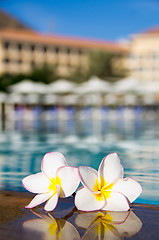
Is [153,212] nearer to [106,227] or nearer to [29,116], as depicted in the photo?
[106,227]

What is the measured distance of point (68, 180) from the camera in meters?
1.24

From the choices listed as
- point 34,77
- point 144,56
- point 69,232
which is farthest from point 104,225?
point 144,56

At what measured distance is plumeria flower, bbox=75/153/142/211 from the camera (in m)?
1.18

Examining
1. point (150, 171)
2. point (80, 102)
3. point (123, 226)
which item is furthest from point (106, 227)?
point (80, 102)

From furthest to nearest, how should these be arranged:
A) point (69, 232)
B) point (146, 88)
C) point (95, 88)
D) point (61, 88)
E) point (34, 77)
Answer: point (34, 77) < point (146, 88) < point (61, 88) < point (95, 88) < point (69, 232)

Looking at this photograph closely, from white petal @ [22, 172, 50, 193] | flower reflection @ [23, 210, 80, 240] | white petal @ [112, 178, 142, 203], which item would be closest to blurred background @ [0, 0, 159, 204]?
white petal @ [112, 178, 142, 203]

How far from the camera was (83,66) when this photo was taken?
149ft

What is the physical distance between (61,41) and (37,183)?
139ft

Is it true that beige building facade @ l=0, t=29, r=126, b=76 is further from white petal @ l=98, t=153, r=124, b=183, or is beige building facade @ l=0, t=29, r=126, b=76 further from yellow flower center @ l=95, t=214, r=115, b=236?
yellow flower center @ l=95, t=214, r=115, b=236

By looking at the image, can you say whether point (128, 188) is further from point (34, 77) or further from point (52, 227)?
point (34, 77)

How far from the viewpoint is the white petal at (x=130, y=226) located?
0.99 meters

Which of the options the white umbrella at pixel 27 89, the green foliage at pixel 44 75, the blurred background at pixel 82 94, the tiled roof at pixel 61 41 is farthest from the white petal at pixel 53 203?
the tiled roof at pixel 61 41

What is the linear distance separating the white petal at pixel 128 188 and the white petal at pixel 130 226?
0.34ft

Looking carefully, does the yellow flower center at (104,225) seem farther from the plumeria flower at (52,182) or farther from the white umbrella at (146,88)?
the white umbrella at (146,88)
